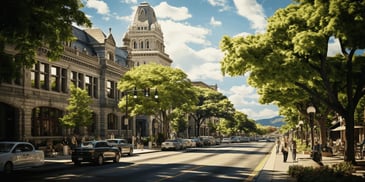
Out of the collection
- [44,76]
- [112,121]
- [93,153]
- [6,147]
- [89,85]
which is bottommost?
[93,153]

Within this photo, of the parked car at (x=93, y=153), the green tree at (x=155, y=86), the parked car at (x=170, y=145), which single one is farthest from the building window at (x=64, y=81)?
the parked car at (x=93, y=153)

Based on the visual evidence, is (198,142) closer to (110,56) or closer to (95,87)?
(110,56)

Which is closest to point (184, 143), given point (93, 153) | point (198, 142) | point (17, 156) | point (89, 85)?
point (198, 142)

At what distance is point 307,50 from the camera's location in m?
21.6

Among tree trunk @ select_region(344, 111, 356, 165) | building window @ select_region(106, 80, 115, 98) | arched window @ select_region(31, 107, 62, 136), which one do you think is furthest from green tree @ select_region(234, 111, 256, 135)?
tree trunk @ select_region(344, 111, 356, 165)

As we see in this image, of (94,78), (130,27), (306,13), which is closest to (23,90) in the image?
(94,78)

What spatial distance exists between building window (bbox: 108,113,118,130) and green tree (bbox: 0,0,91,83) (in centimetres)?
A: 3974

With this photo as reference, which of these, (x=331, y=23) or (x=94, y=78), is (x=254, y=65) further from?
(x=94, y=78)

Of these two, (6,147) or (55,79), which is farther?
(55,79)

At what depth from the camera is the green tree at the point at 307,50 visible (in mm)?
21016

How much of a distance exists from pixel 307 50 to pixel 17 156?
15199 mm

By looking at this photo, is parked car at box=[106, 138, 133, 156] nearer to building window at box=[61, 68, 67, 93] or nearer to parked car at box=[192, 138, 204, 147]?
building window at box=[61, 68, 67, 93]

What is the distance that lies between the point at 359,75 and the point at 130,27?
92083 mm

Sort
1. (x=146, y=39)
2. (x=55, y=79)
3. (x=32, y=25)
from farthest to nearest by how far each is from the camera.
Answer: (x=146, y=39) < (x=55, y=79) < (x=32, y=25)
